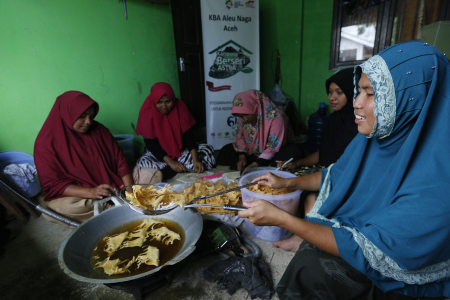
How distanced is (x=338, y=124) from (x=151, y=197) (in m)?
2.13

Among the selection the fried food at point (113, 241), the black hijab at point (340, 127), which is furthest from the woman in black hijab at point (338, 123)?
the fried food at point (113, 241)

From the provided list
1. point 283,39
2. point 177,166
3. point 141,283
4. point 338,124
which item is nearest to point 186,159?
point 177,166

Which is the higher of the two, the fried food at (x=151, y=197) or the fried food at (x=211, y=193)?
the fried food at (x=151, y=197)

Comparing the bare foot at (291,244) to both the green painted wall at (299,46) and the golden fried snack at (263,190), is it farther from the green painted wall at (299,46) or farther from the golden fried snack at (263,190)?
the green painted wall at (299,46)

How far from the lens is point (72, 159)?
2270 millimetres

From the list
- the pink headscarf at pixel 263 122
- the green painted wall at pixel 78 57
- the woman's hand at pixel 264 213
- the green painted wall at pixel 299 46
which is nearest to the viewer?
the woman's hand at pixel 264 213

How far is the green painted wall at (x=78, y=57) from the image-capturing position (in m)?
2.76

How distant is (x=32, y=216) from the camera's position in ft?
8.31

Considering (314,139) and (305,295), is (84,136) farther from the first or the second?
(314,139)

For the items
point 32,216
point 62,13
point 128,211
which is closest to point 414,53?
point 128,211

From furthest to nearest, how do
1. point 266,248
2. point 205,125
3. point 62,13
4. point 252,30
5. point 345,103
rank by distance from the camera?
point 205,125
point 252,30
point 62,13
point 345,103
point 266,248

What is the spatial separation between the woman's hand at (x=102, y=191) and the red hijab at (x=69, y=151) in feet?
0.90

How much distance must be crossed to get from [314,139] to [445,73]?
393 cm

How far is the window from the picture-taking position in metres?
3.40
